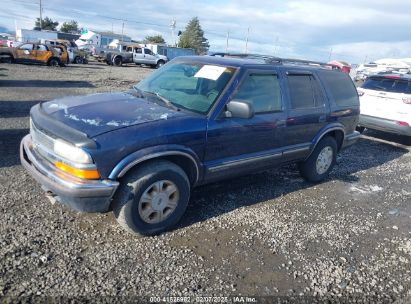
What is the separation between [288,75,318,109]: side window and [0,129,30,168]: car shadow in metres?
4.09

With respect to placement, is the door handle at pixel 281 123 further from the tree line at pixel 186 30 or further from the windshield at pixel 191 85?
the tree line at pixel 186 30

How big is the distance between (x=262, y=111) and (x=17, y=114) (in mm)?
6368

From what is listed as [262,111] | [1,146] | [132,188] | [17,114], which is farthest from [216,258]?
[17,114]

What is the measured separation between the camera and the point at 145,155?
3266 mm

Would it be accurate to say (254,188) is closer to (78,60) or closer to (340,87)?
(340,87)

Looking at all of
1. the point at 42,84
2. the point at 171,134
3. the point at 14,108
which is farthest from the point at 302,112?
the point at 42,84

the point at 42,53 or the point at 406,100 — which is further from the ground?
the point at 406,100

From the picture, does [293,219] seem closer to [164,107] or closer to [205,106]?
[205,106]

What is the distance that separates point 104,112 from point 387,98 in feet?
23.3

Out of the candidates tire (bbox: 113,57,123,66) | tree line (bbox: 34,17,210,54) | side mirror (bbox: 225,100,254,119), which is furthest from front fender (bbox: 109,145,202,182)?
tree line (bbox: 34,17,210,54)

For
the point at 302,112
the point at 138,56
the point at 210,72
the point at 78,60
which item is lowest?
the point at 78,60

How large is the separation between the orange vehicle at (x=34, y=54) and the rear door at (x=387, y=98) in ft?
67.7

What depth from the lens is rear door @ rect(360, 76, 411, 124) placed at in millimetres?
7941

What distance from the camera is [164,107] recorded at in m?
3.85
